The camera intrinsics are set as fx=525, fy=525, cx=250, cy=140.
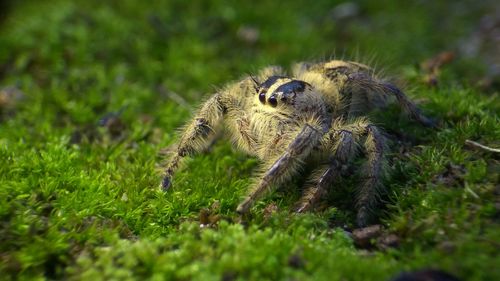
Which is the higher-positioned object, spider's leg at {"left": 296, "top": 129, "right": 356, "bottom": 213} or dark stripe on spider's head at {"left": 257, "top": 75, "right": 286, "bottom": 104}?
dark stripe on spider's head at {"left": 257, "top": 75, "right": 286, "bottom": 104}

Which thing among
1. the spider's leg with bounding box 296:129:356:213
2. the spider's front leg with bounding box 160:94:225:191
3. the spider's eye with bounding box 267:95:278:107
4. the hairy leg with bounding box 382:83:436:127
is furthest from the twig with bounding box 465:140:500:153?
the spider's front leg with bounding box 160:94:225:191

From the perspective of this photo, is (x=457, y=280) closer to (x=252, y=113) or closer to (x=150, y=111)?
(x=252, y=113)

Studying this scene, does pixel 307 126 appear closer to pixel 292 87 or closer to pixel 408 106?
pixel 292 87

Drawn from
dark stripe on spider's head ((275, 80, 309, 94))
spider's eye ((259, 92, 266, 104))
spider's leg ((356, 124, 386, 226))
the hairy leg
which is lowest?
spider's leg ((356, 124, 386, 226))

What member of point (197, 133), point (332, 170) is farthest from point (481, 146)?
point (197, 133)

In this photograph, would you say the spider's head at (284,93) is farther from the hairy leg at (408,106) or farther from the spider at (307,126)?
the hairy leg at (408,106)

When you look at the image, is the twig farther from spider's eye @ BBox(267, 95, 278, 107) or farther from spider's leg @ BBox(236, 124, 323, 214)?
spider's eye @ BBox(267, 95, 278, 107)
